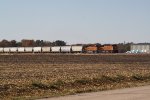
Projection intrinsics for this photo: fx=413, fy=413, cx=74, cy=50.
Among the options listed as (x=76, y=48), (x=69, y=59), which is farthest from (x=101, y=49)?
(x=69, y=59)

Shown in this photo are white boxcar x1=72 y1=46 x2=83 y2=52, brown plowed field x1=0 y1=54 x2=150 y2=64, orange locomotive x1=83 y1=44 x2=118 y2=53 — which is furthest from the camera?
white boxcar x1=72 y1=46 x2=83 y2=52

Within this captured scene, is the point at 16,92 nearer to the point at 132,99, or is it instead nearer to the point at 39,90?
the point at 39,90

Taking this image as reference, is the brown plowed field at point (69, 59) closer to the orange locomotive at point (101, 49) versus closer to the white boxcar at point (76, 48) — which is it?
the orange locomotive at point (101, 49)

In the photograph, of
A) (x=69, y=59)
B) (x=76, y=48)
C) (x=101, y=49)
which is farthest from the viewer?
(x=101, y=49)

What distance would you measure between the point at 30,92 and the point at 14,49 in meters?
157

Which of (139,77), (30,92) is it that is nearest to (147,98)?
(30,92)

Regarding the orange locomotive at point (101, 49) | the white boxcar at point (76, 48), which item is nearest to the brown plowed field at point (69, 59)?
the orange locomotive at point (101, 49)

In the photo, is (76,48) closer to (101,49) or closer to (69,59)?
(101,49)

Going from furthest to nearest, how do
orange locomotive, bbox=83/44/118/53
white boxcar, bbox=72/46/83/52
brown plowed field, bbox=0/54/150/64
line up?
white boxcar, bbox=72/46/83/52, orange locomotive, bbox=83/44/118/53, brown plowed field, bbox=0/54/150/64

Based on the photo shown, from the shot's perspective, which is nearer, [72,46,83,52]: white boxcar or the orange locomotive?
the orange locomotive

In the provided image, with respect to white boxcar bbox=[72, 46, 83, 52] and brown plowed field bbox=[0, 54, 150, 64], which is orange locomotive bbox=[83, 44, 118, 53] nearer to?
white boxcar bbox=[72, 46, 83, 52]

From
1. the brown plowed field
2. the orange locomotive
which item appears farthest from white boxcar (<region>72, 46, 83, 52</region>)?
the brown plowed field

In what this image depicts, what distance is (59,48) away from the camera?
156 metres

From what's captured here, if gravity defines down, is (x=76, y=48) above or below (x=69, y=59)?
above
